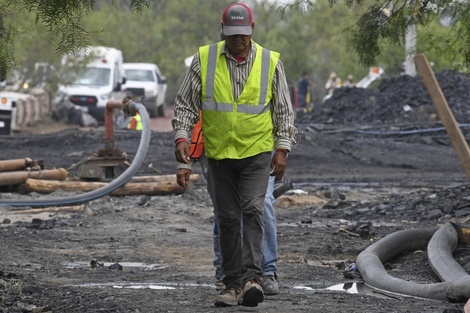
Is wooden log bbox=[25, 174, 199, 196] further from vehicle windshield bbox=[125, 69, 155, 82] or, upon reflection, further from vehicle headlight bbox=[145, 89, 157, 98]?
vehicle windshield bbox=[125, 69, 155, 82]

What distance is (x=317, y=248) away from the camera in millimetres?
13094

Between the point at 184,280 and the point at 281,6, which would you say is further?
the point at 281,6

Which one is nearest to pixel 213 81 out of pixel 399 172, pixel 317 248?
pixel 317 248

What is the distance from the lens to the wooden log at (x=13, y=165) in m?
18.4

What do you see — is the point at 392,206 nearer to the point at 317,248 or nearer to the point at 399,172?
the point at 317,248

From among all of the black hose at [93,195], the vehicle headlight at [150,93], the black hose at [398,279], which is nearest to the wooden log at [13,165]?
the black hose at [93,195]

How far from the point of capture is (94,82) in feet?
163

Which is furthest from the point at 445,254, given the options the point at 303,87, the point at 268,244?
the point at 303,87

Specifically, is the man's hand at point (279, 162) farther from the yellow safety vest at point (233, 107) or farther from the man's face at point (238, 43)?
the man's face at point (238, 43)

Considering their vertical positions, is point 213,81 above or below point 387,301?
above

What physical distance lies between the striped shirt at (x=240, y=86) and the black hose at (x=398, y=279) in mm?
1553

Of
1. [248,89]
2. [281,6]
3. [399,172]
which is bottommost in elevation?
[399,172]

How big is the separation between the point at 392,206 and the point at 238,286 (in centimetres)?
861

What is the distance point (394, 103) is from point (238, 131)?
31.9 m
